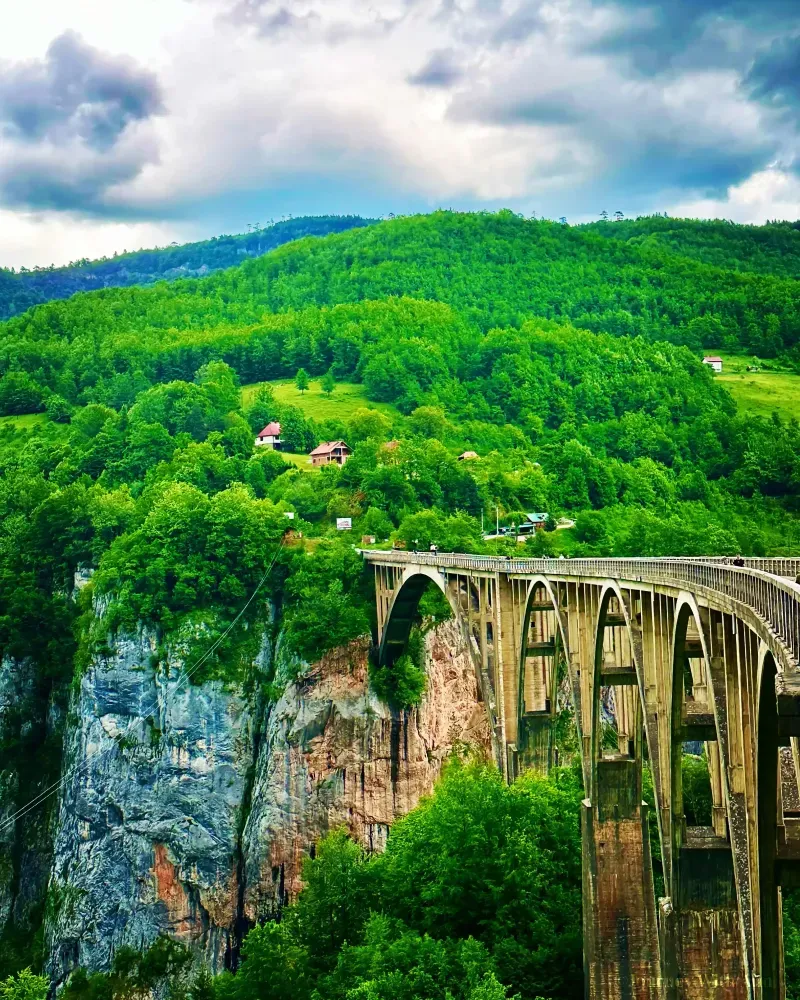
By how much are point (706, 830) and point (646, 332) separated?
15319 cm

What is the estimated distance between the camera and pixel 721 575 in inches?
914

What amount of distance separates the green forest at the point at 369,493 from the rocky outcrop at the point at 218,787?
2.07m

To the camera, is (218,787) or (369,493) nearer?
(218,787)

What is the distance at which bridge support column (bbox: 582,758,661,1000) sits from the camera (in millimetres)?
37562

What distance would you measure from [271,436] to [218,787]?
54247mm

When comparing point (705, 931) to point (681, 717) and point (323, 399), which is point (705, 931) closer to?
point (681, 717)

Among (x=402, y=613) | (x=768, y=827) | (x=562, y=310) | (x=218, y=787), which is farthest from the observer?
(x=562, y=310)

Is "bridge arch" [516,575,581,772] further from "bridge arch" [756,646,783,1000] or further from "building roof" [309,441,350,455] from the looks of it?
"building roof" [309,441,350,455]

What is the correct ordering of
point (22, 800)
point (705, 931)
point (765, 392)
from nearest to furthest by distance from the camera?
point (705, 931) < point (22, 800) < point (765, 392)

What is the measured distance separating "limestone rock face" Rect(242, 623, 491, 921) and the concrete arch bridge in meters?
24.1

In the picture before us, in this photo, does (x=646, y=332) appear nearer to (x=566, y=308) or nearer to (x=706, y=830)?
(x=566, y=308)

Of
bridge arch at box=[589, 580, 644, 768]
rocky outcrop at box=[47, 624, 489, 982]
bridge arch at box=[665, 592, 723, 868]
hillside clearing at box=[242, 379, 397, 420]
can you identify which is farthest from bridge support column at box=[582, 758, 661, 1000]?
hillside clearing at box=[242, 379, 397, 420]

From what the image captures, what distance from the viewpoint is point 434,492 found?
328 ft

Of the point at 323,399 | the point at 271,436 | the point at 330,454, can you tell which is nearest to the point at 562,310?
the point at 323,399
